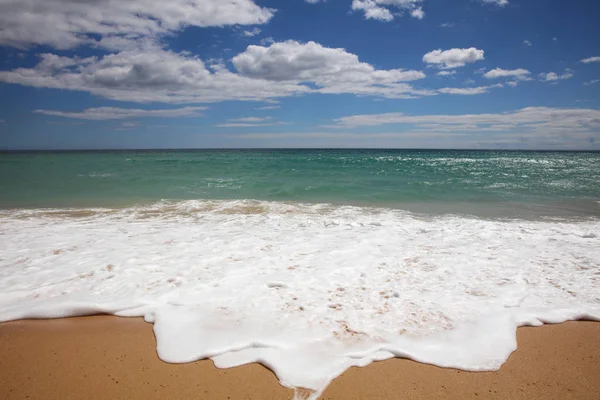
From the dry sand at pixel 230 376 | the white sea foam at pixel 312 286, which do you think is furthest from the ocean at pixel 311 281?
the dry sand at pixel 230 376

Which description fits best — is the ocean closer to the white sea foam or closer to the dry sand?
the white sea foam

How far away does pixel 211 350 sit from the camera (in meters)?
3.06

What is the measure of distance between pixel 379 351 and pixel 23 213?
1104 cm

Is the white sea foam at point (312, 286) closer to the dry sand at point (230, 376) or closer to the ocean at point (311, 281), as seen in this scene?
the ocean at point (311, 281)

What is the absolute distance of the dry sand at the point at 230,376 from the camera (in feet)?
8.45

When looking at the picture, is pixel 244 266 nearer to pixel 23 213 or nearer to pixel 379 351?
pixel 379 351

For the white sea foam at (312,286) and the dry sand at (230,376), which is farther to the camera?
the white sea foam at (312,286)

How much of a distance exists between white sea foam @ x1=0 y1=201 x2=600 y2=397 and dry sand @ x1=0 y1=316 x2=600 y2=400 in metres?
0.13

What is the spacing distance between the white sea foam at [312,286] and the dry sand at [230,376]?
0.41 ft

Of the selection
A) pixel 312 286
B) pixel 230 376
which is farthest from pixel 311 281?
pixel 230 376

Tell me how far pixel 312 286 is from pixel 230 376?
176 cm

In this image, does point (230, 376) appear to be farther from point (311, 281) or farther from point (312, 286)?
point (311, 281)

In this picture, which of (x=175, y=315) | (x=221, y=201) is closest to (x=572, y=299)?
(x=175, y=315)

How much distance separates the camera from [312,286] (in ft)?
14.2
